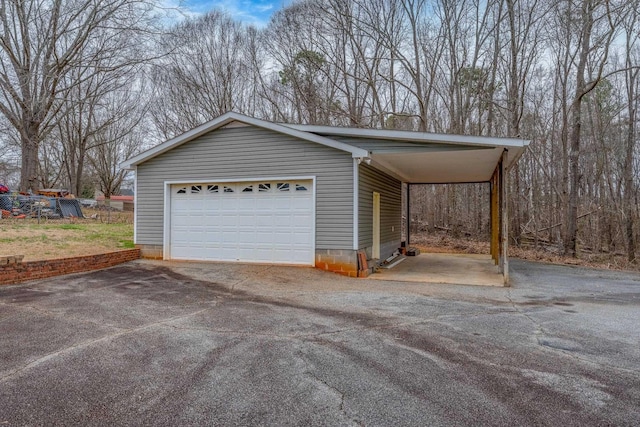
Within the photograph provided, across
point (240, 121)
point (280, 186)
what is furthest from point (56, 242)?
point (280, 186)

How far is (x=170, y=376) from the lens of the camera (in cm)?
314

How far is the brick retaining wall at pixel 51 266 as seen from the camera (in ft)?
22.0

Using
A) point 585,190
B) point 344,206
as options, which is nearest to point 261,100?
point 344,206

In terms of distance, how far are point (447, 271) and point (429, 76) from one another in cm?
1240

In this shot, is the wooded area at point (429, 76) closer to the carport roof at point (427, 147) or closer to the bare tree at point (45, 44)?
the bare tree at point (45, 44)

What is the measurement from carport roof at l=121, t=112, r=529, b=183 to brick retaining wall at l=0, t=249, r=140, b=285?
2.55 m

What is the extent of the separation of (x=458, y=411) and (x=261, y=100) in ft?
68.0

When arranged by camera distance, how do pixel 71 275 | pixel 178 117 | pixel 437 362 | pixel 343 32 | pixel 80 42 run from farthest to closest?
1. pixel 178 117
2. pixel 343 32
3. pixel 80 42
4. pixel 71 275
5. pixel 437 362

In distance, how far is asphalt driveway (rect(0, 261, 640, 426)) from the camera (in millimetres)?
2602

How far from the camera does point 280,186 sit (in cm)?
897

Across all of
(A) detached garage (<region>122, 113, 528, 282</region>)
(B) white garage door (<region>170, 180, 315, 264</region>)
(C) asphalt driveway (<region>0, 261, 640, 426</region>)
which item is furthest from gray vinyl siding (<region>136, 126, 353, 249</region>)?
(C) asphalt driveway (<region>0, 261, 640, 426</region>)

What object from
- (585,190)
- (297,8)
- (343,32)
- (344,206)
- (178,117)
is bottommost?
(344,206)

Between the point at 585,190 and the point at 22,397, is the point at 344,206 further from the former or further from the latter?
the point at 585,190

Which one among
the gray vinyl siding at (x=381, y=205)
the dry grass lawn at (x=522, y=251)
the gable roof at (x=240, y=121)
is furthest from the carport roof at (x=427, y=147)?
the dry grass lawn at (x=522, y=251)
